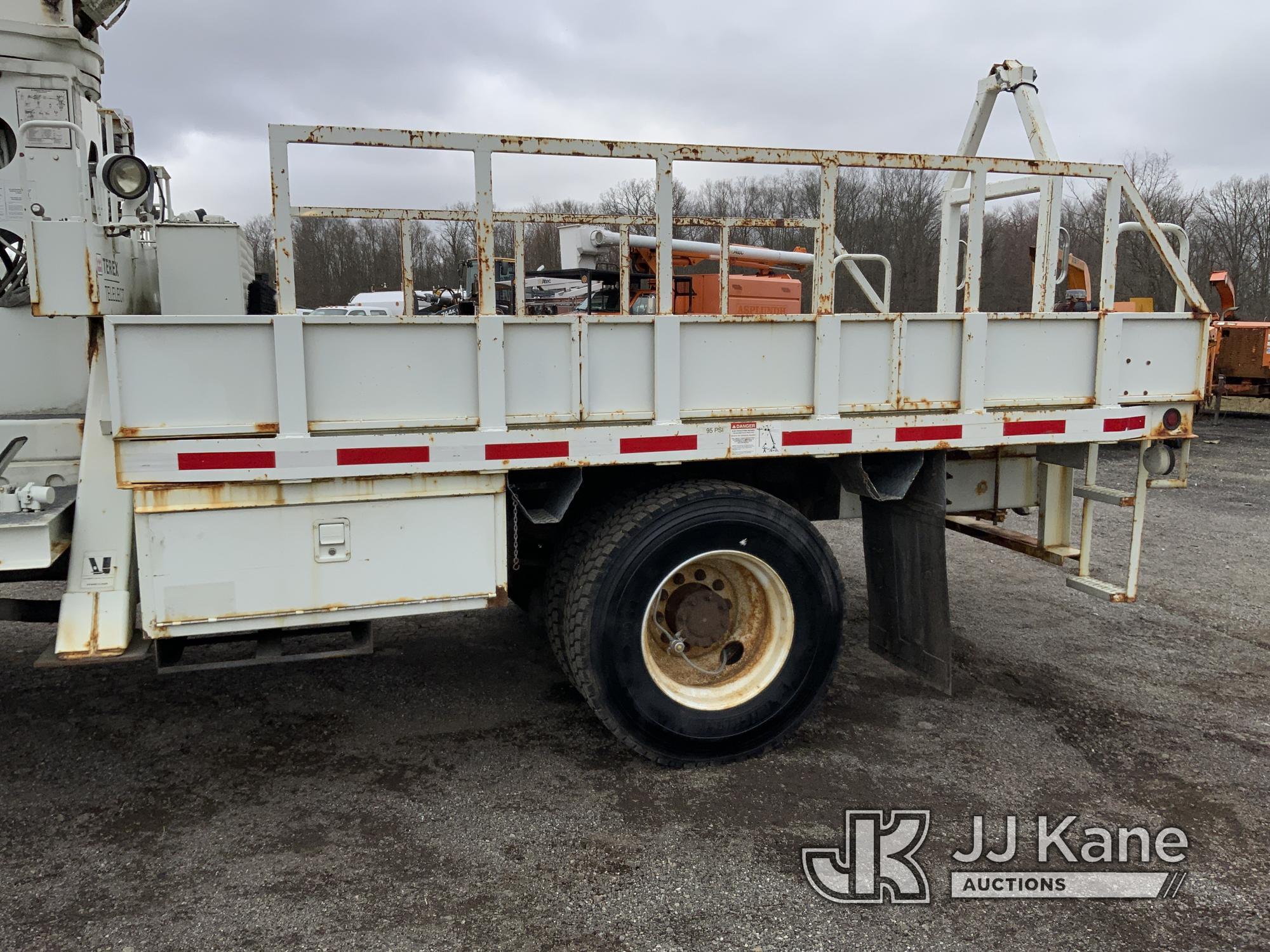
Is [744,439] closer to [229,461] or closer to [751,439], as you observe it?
[751,439]

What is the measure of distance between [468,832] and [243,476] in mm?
1456

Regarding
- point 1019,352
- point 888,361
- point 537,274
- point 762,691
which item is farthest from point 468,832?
point 537,274

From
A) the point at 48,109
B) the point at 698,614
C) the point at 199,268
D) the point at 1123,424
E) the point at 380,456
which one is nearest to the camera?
the point at 380,456

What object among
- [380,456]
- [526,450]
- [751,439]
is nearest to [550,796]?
[526,450]

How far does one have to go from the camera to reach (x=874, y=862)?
325 centimetres

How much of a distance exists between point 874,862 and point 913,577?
1422 millimetres

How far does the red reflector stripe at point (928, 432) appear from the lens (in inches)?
151

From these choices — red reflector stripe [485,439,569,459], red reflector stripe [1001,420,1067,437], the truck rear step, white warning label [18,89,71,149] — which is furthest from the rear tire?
white warning label [18,89,71,149]

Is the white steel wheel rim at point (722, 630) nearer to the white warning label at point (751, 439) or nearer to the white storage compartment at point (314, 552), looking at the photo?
the white warning label at point (751, 439)

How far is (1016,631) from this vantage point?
568 centimetres

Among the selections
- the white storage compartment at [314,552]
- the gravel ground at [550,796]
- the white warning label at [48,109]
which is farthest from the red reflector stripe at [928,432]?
the white warning label at [48,109]

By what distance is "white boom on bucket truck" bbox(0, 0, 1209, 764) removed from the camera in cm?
316

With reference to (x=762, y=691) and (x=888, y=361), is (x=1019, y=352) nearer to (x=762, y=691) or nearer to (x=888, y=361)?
(x=888, y=361)

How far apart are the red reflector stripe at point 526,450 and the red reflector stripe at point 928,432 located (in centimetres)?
136
